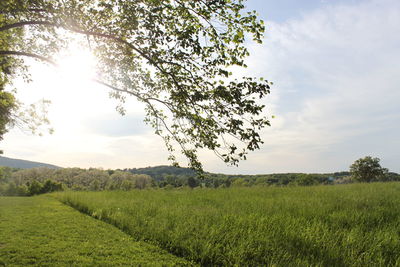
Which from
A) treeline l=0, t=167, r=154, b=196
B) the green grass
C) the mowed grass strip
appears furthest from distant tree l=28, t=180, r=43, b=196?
the green grass

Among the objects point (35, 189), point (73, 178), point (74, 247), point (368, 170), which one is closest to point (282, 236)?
point (74, 247)

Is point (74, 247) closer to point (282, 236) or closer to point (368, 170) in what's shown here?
point (282, 236)

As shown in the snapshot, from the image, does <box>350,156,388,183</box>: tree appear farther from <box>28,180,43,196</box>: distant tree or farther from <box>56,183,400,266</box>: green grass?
<box>28,180,43,196</box>: distant tree

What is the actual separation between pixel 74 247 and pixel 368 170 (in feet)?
186

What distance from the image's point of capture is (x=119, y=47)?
10016 millimetres

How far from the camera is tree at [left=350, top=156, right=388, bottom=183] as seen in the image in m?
47.1

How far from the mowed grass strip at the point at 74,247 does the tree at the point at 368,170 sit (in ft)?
180

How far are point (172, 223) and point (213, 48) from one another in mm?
5731

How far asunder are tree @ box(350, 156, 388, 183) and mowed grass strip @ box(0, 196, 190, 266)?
2160 inches

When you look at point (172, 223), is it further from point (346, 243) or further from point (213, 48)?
point (213, 48)

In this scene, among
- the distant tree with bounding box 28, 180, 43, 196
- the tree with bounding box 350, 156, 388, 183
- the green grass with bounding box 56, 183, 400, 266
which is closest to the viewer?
the green grass with bounding box 56, 183, 400, 266

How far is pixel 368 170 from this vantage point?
47.6 metres

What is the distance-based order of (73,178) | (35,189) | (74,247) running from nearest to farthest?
(74,247) → (35,189) → (73,178)

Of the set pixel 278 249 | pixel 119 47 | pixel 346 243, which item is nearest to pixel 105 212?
pixel 119 47
